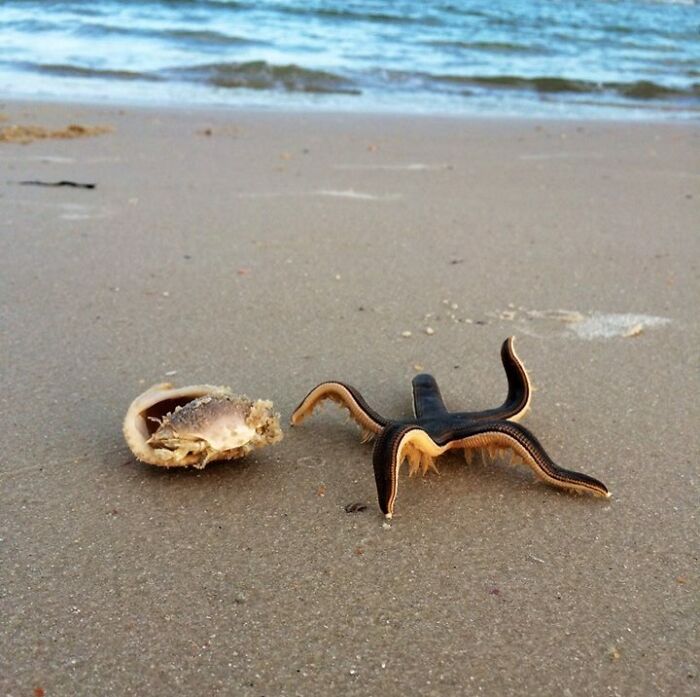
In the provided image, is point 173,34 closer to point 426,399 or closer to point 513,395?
point 426,399

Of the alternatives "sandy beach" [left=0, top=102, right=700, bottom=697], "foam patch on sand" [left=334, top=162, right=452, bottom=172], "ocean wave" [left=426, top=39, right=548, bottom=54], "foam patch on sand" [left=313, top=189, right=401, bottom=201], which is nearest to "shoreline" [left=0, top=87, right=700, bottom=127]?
"foam patch on sand" [left=334, top=162, right=452, bottom=172]

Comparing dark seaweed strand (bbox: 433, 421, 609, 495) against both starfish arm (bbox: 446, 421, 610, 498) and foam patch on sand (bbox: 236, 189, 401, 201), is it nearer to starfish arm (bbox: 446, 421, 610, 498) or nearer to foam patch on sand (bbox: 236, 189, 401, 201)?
Answer: starfish arm (bbox: 446, 421, 610, 498)

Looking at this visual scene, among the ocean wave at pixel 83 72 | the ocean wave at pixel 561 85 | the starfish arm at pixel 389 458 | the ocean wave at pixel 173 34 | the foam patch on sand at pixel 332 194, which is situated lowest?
the ocean wave at pixel 173 34

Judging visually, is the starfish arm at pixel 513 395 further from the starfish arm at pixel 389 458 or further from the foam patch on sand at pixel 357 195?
the foam patch on sand at pixel 357 195

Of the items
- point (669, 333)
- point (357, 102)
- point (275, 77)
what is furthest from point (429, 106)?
point (669, 333)

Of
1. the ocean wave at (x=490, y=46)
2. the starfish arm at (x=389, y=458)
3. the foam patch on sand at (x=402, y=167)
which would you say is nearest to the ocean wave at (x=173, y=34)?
the ocean wave at (x=490, y=46)

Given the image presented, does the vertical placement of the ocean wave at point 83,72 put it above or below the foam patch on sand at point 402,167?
below

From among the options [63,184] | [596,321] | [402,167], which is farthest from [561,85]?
[596,321]
